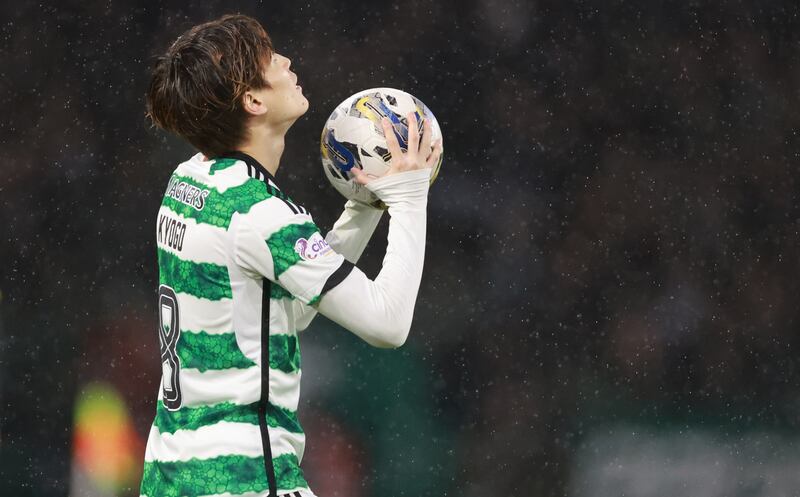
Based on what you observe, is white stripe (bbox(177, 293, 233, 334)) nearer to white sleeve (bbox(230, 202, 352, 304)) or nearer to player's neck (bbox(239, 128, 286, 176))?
white sleeve (bbox(230, 202, 352, 304))

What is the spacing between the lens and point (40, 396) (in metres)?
5.73

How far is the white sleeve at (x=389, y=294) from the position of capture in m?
2.06

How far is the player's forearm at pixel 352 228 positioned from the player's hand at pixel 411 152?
0.49 feet

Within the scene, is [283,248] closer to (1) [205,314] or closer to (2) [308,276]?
(2) [308,276]

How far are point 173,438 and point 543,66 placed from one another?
13.5 feet

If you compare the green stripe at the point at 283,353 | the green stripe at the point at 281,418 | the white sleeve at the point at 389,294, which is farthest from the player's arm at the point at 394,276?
the green stripe at the point at 281,418

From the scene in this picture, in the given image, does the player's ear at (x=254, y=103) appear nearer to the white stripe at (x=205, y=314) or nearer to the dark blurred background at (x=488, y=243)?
the white stripe at (x=205, y=314)

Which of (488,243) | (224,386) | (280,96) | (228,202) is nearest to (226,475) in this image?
(224,386)

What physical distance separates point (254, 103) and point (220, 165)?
0.49 feet

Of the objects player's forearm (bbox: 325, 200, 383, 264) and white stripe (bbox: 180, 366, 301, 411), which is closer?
white stripe (bbox: 180, 366, 301, 411)

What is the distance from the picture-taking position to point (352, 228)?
261cm

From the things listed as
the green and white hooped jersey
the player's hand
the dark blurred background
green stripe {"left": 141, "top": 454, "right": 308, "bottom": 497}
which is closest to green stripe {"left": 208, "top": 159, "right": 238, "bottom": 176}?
the green and white hooped jersey

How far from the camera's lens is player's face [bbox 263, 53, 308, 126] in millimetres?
2250

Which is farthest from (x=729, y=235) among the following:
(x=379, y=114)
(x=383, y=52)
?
(x=379, y=114)
